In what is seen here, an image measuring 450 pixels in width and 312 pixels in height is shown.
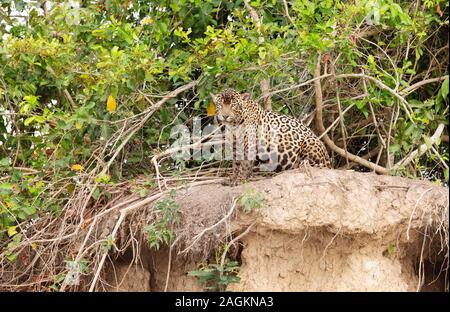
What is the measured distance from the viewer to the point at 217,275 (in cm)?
818

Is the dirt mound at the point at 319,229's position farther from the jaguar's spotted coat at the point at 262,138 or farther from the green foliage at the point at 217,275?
the jaguar's spotted coat at the point at 262,138

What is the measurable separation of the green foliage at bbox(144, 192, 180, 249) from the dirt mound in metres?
0.09

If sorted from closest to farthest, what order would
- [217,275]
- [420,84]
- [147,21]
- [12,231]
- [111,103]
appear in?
[217,275]
[12,231]
[111,103]
[147,21]
[420,84]

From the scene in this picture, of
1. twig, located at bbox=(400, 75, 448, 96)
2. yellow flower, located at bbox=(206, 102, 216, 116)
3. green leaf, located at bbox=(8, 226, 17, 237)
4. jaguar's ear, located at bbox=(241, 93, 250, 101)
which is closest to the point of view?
green leaf, located at bbox=(8, 226, 17, 237)

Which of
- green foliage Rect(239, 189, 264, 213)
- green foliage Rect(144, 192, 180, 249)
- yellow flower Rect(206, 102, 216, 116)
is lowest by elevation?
green foliage Rect(144, 192, 180, 249)

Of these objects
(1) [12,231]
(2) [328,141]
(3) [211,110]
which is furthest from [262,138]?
(1) [12,231]

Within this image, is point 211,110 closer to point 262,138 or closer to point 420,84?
point 262,138

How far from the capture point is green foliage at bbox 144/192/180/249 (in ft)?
27.2

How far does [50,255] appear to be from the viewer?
29.3 feet

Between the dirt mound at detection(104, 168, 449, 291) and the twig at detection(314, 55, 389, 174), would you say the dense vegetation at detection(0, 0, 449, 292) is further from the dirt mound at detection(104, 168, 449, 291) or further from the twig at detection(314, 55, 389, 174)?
the dirt mound at detection(104, 168, 449, 291)

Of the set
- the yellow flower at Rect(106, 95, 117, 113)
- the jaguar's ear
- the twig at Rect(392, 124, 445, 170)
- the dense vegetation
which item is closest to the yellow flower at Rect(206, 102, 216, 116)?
the dense vegetation

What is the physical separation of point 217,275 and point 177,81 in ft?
9.02

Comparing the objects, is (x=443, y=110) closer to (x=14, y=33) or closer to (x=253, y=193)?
(x=253, y=193)

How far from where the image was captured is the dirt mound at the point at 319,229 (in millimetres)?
8234
